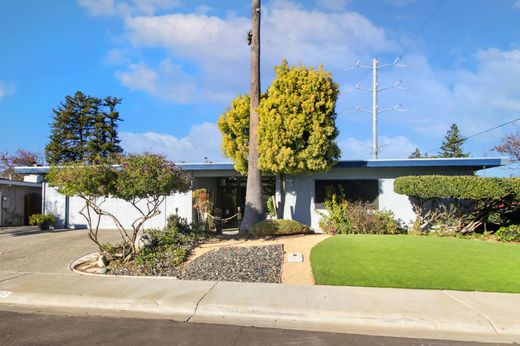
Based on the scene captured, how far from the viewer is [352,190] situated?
16.8 meters

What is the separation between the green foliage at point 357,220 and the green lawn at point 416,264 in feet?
8.61

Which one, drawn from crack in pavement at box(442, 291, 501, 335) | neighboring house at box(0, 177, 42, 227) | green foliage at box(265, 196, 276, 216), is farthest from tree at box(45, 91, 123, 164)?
crack in pavement at box(442, 291, 501, 335)

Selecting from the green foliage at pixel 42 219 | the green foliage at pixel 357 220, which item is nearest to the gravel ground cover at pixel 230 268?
the green foliage at pixel 357 220

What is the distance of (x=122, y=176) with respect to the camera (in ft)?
32.1

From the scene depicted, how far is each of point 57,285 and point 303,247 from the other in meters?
6.45

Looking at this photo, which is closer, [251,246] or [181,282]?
[181,282]

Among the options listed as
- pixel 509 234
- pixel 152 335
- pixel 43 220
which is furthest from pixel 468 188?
pixel 43 220

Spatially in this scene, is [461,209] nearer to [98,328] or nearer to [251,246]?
[251,246]

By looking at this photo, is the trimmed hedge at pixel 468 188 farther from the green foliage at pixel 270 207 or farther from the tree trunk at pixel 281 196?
the green foliage at pixel 270 207

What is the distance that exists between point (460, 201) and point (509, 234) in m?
2.10

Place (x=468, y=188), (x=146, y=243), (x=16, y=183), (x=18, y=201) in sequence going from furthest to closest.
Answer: (x=18, y=201), (x=16, y=183), (x=468, y=188), (x=146, y=243)

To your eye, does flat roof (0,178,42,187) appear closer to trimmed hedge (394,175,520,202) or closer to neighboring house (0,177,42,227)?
neighboring house (0,177,42,227)

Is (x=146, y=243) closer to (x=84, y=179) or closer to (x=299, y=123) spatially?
(x=84, y=179)

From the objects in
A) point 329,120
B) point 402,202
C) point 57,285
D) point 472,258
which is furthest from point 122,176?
point 402,202
